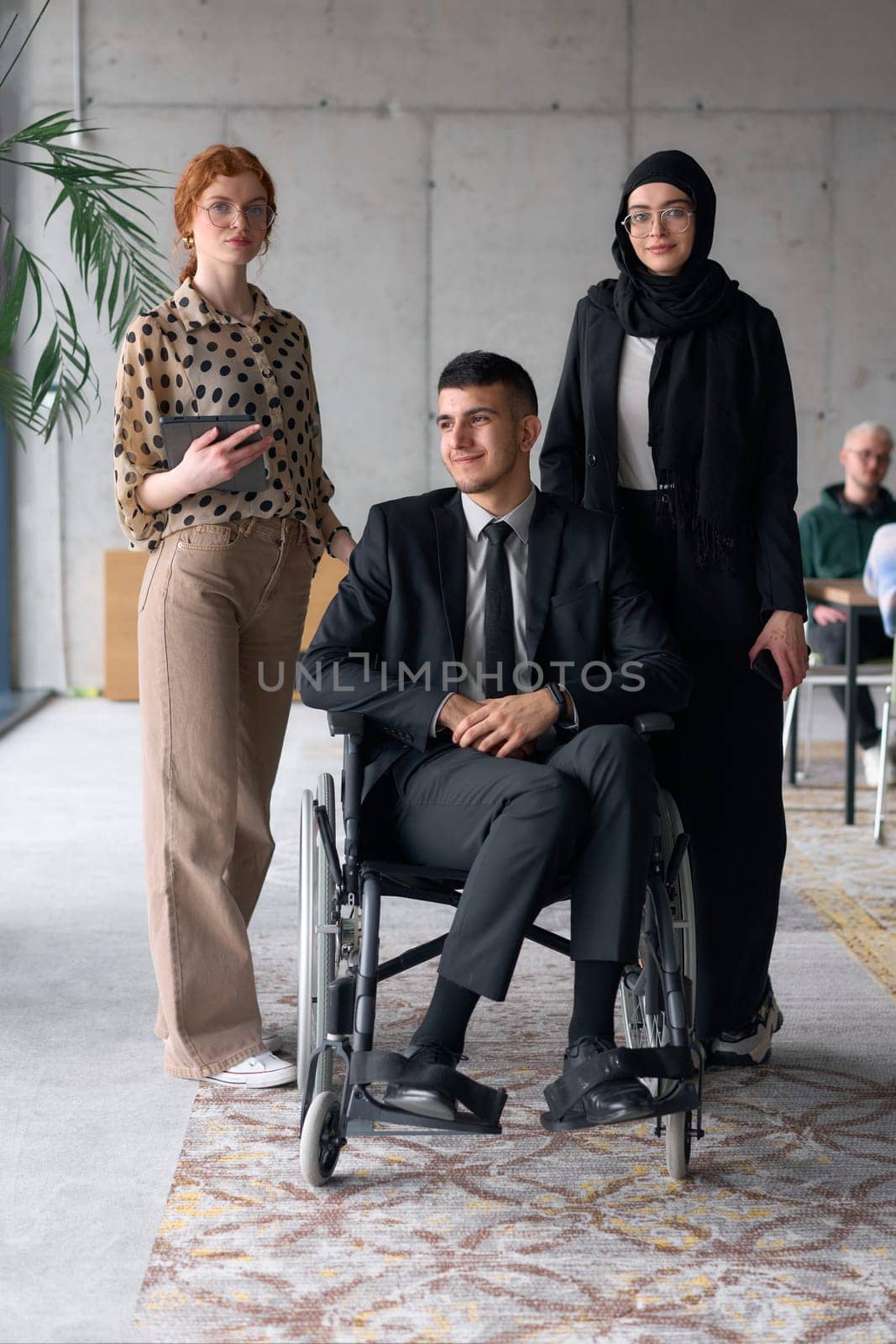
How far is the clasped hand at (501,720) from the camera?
2180 millimetres

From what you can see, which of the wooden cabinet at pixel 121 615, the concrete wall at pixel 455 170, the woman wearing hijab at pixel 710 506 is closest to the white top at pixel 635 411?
the woman wearing hijab at pixel 710 506

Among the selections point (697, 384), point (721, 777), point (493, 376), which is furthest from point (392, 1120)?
point (697, 384)

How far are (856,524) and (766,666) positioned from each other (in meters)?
3.17

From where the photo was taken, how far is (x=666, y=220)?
233 centimetres

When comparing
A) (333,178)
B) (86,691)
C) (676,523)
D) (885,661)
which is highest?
(333,178)

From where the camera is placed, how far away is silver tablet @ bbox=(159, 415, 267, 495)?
2299 millimetres

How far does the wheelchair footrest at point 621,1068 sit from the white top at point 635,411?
3.24 feet

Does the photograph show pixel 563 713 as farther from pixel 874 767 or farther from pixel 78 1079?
pixel 874 767

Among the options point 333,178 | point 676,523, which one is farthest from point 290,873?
point 333,178

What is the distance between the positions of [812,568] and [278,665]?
335 cm

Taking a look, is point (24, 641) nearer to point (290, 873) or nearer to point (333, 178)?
point (333, 178)

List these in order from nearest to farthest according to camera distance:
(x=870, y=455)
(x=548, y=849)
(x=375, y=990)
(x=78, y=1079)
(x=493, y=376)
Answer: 1. (x=548, y=849)
2. (x=375, y=990)
3. (x=493, y=376)
4. (x=78, y=1079)
5. (x=870, y=455)

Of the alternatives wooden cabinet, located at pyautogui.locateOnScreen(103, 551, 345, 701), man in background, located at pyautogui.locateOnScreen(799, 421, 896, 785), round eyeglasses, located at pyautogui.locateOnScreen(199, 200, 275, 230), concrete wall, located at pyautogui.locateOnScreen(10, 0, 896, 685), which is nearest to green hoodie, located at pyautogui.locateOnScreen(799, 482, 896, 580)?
man in background, located at pyautogui.locateOnScreen(799, 421, 896, 785)

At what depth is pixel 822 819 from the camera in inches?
183
